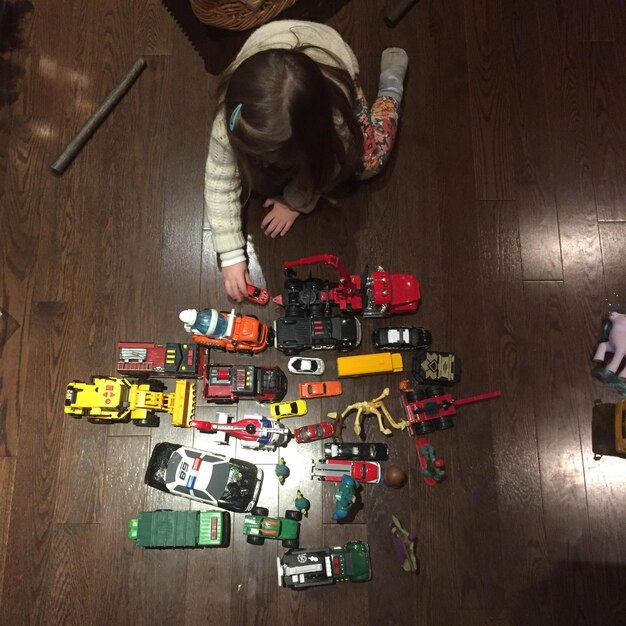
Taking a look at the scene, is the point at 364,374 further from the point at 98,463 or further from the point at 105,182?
the point at 105,182

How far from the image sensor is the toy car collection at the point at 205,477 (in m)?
1.36

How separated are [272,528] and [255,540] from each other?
6cm

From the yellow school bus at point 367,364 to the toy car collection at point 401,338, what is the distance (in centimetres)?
3

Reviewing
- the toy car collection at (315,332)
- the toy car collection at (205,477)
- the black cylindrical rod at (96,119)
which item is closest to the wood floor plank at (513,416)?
the toy car collection at (315,332)

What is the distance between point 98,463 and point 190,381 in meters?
0.33

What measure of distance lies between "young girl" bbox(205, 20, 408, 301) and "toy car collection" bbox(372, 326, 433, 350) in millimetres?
401

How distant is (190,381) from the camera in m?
1.46

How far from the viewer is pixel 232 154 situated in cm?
130

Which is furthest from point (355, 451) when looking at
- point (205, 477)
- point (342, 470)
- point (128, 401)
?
point (128, 401)

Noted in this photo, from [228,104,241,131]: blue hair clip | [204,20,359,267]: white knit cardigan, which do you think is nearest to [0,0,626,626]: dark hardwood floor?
[204,20,359,267]: white knit cardigan

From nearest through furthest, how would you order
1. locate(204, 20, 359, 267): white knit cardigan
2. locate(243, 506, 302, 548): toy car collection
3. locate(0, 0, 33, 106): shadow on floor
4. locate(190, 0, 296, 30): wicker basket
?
1. locate(204, 20, 359, 267): white knit cardigan
2. locate(243, 506, 302, 548): toy car collection
3. locate(190, 0, 296, 30): wicker basket
4. locate(0, 0, 33, 106): shadow on floor

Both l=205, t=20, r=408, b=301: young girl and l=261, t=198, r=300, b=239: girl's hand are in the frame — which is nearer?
l=205, t=20, r=408, b=301: young girl

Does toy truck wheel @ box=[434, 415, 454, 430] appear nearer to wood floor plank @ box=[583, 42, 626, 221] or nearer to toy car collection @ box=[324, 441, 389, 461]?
toy car collection @ box=[324, 441, 389, 461]

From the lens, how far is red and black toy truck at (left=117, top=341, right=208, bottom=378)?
1403 millimetres
